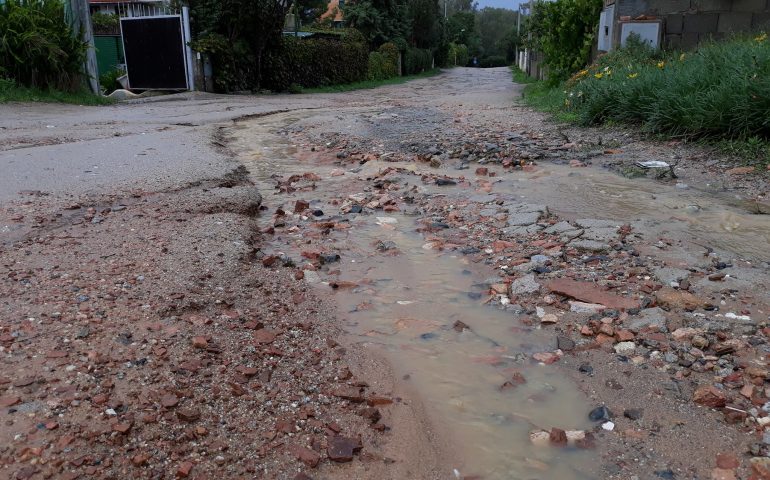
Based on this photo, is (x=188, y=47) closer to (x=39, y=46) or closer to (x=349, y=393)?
(x=39, y=46)

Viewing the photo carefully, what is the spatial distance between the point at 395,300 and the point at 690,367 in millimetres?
1504

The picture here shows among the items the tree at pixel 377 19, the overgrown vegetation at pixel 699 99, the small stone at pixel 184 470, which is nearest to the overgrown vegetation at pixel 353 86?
the tree at pixel 377 19

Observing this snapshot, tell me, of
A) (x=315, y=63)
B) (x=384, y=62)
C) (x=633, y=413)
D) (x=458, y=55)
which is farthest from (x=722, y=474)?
(x=458, y=55)

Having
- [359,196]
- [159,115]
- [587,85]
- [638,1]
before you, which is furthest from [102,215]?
[638,1]

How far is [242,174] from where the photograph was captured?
20.4 ft

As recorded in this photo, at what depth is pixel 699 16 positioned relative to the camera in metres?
9.91

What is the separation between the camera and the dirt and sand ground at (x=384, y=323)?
2137 mm

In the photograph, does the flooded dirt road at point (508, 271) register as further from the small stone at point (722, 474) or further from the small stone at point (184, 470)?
the small stone at point (184, 470)

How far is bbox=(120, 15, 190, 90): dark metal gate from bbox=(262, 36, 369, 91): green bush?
3.14 metres

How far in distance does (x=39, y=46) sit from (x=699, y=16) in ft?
40.6

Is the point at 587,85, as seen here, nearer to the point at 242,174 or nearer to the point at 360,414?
the point at 242,174

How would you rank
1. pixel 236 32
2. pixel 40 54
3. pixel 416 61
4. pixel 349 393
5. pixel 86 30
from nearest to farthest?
pixel 349 393, pixel 40 54, pixel 86 30, pixel 236 32, pixel 416 61

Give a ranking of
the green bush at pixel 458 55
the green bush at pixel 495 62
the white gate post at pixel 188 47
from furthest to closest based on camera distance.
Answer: the green bush at pixel 495 62
the green bush at pixel 458 55
the white gate post at pixel 188 47

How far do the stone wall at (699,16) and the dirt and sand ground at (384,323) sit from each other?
4994mm
